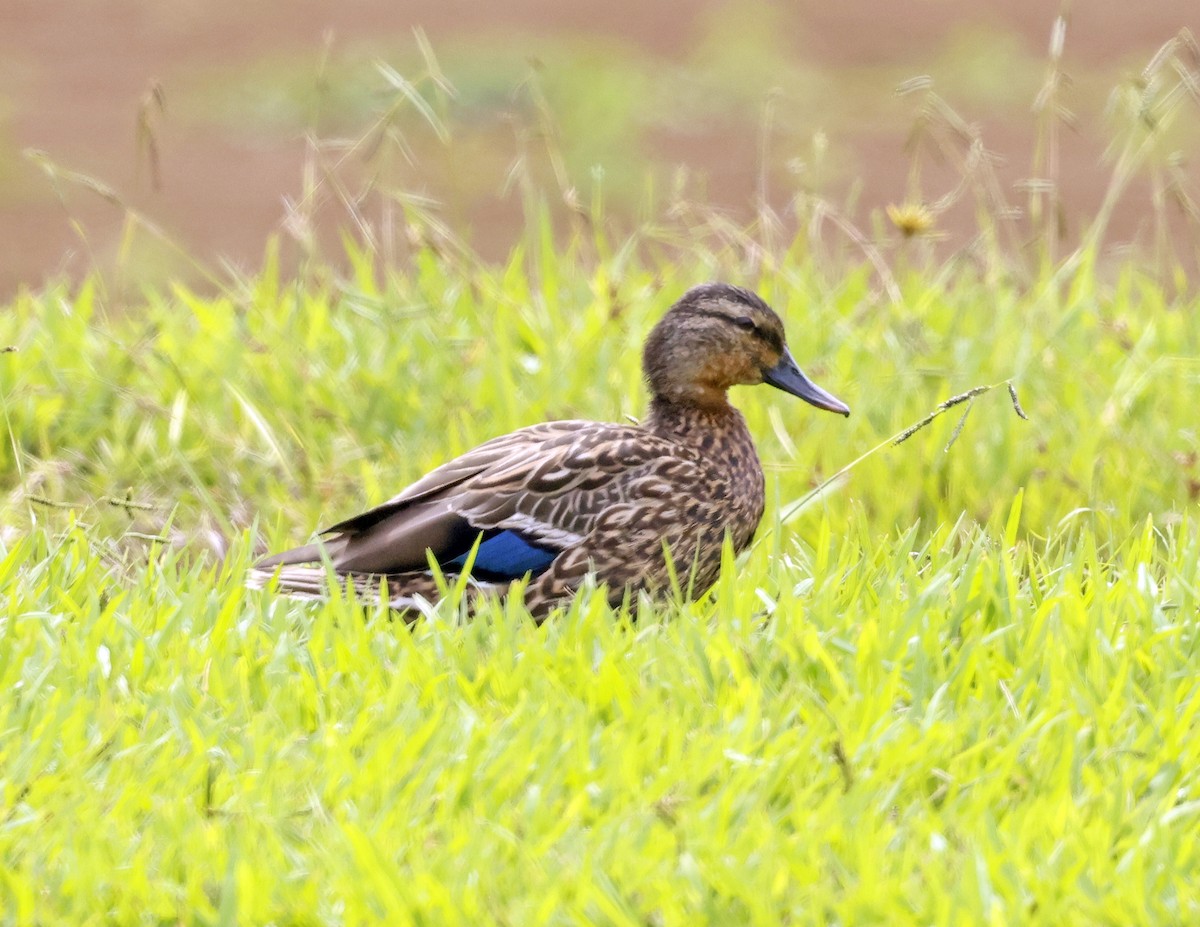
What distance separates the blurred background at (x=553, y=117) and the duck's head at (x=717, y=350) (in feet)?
13.7

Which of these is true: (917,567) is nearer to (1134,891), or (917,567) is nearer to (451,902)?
(1134,891)

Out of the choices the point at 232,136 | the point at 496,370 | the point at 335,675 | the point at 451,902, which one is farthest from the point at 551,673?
the point at 232,136

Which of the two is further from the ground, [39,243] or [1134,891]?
[1134,891]

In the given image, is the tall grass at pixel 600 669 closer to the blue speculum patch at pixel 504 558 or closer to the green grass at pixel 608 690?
the green grass at pixel 608 690

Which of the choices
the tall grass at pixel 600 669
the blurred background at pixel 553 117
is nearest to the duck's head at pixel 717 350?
the tall grass at pixel 600 669

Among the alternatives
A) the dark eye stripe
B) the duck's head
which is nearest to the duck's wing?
the duck's head

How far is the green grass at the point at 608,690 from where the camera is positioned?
307 cm

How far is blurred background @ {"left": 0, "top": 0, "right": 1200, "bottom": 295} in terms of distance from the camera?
10.2 meters

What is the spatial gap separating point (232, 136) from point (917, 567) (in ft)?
27.0

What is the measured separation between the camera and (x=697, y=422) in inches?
195

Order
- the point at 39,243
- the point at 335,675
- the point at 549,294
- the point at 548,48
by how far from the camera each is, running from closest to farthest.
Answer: the point at 335,675 → the point at 549,294 → the point at 39,243 → the point at 548,48

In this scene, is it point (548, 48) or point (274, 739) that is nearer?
point (274, 739)

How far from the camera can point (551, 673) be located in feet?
12.5

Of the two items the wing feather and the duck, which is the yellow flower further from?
the wing feather
